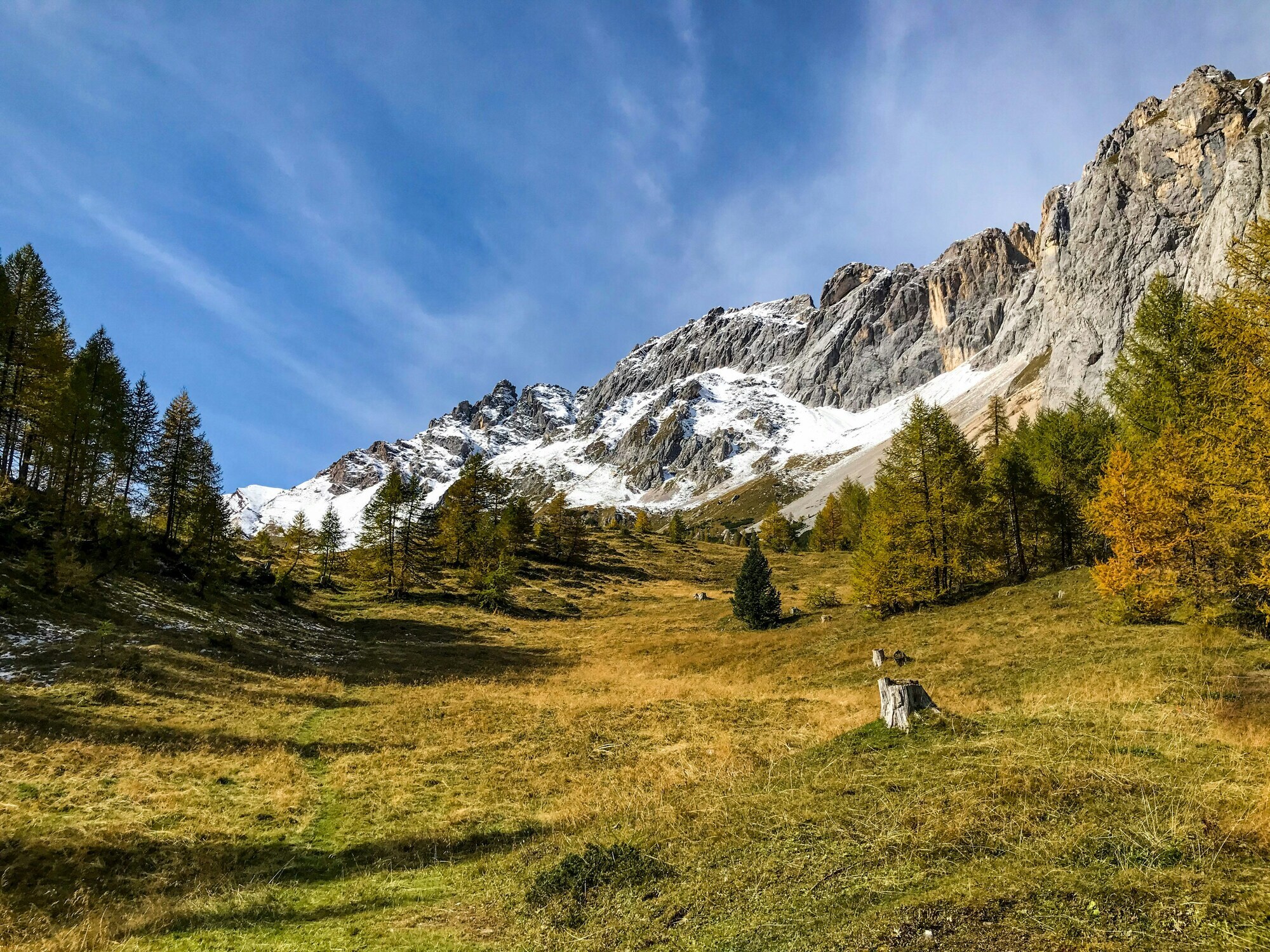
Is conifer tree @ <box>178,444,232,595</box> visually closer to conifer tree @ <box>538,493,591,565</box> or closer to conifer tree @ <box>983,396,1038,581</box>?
conifer tree @ <box>538,493,591,565</box>

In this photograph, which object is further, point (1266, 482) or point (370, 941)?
point (1266, 482)

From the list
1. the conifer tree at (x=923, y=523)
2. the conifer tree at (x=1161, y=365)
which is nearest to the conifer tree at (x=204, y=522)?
the conifer tree at (x=923, y=523)

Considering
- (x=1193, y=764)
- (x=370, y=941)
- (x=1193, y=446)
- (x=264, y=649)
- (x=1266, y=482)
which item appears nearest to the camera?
(x=370, y=941)

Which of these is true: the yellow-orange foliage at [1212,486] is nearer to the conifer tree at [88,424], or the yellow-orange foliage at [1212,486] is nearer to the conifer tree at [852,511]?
the conifer tree at [88,424]

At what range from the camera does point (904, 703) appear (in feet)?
41.2

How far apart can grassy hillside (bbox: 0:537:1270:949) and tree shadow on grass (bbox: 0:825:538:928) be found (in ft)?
0.19

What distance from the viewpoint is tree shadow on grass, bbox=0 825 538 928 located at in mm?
8656

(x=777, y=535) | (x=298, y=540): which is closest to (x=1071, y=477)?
(x=777, y=535)

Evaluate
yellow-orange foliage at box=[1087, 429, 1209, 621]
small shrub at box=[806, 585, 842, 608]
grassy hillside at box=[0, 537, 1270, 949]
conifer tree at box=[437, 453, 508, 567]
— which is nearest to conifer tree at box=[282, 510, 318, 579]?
conifer tree at box=[437, 453, 508, 567]

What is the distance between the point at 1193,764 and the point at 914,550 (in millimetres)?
25747

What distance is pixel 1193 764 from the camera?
861 cm

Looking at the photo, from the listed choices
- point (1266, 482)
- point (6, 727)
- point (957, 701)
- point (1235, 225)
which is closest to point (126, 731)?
point (6, 727)

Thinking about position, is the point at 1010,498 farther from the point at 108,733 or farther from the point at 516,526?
the point at 516,526

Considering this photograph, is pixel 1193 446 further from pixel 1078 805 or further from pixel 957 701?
pixel 1078 805
